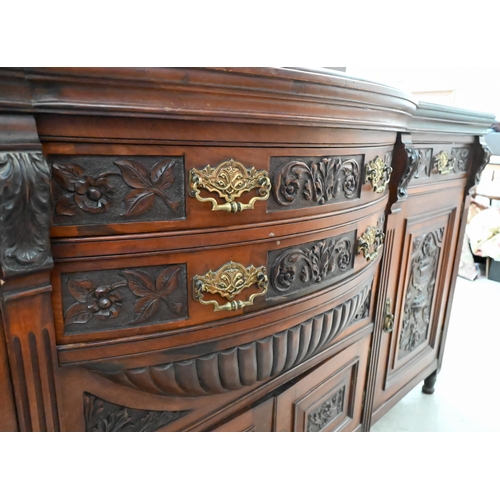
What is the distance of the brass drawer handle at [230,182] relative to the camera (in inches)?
15.5

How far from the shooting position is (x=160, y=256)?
1.31 ft

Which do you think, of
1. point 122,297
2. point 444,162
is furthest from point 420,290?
point 122,297

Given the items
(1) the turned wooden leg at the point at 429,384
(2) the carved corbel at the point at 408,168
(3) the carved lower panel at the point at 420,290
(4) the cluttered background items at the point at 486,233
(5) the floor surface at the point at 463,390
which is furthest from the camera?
(4) the cluttered background items at the point at 486,233

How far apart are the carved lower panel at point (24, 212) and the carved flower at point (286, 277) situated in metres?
0.27

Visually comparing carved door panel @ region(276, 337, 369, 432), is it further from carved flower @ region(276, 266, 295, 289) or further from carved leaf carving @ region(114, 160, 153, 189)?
carved leaf carving @ region(114, 160, 153, 189)

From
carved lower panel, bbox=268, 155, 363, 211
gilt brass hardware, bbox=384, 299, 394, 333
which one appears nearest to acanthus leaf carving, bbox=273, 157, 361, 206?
carved lower panel, bbox=268, 155, 363, 211

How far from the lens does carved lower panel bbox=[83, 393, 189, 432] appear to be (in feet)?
1.39

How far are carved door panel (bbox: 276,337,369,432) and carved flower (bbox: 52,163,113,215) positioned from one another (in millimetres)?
434

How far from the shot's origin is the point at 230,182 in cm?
41

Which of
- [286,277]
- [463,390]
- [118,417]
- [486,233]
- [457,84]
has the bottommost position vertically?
[463,390]

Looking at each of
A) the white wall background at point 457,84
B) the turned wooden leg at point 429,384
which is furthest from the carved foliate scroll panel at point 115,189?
the white wall background at point 457,84

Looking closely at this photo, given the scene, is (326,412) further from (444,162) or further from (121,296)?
(444,162)

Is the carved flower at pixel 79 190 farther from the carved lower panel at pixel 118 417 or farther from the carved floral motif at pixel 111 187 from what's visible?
the carved lower panel at pixel 118 417

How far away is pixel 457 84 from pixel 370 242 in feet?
7.60
